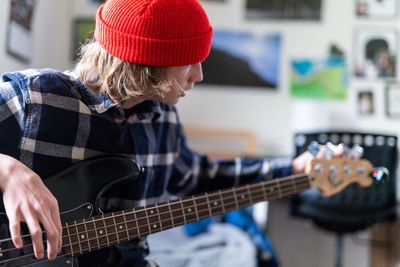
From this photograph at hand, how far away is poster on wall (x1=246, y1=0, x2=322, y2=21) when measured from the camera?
2.76m

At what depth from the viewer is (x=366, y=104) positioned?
108 inches

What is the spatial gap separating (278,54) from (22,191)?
7.41ft

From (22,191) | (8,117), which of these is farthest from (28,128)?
(22,191)

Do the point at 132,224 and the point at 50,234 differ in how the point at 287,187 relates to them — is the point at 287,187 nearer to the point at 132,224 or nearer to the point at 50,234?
the point at 132,224

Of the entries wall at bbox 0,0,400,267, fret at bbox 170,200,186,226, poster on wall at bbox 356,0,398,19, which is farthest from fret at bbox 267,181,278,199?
poster on wall at bbox 356,0,398,19

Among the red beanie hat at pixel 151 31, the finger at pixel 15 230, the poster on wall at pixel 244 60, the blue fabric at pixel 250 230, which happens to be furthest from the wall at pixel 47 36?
the finger at pixel 15 230

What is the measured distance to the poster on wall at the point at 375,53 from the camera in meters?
2.75

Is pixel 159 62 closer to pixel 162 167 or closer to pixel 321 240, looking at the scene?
pixel 162 167

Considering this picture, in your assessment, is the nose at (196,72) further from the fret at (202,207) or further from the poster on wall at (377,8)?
the poster on wall at (377,8)

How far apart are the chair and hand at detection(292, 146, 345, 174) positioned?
0.86m

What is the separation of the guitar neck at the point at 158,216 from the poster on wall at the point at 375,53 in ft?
6.17

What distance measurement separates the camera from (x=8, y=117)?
86cm

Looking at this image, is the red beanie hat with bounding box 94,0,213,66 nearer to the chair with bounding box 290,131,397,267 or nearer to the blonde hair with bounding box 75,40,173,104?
the blonde hair with bounding box 75,40,173,104

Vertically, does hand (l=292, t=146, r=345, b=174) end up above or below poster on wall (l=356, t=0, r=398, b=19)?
below
